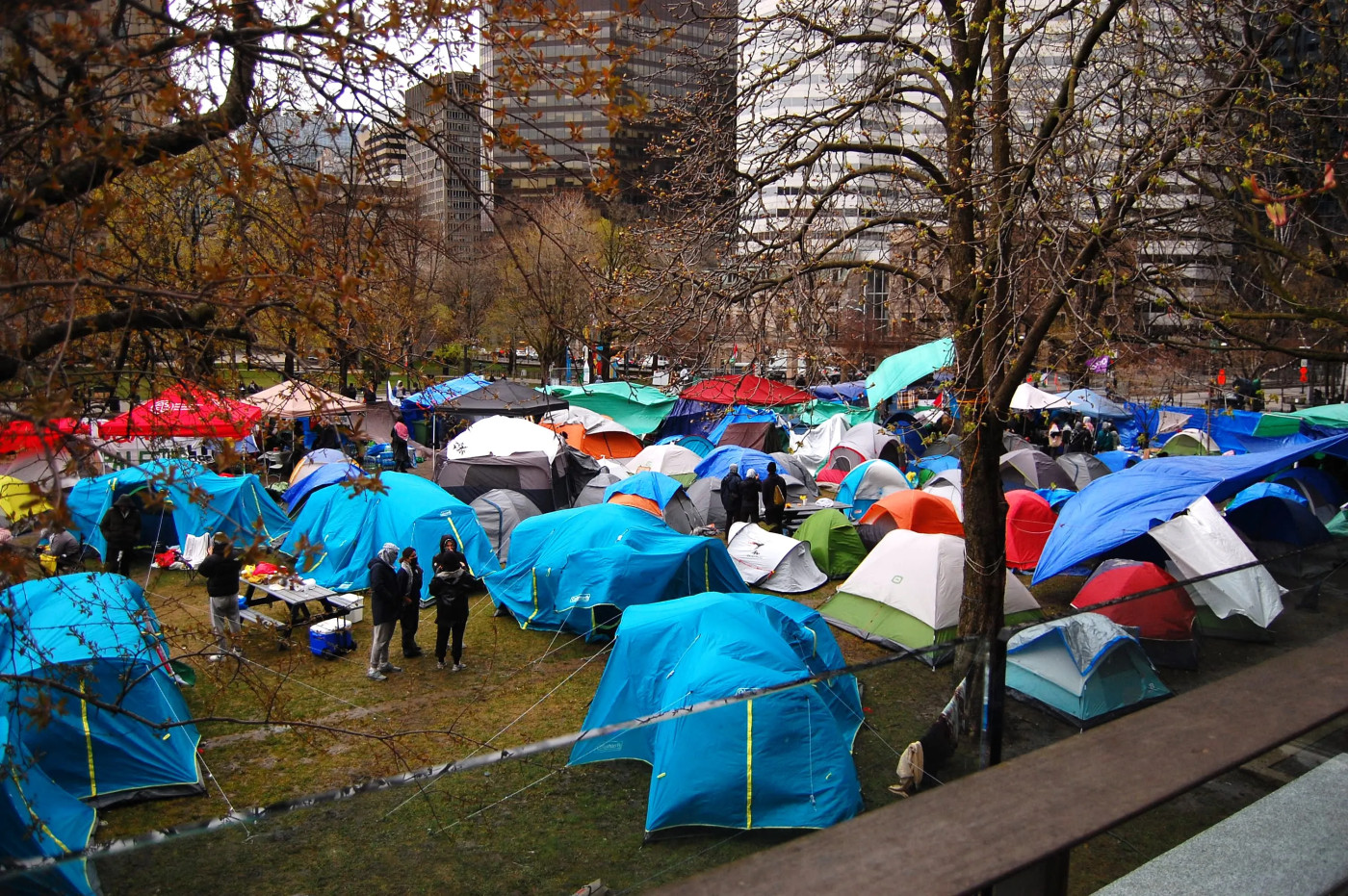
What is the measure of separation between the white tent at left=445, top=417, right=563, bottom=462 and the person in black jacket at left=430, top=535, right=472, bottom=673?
6146 millimetres

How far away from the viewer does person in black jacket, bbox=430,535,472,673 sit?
31.3ft

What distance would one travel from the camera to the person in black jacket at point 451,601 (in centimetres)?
953

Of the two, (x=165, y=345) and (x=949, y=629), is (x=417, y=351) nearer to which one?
(x=165, y=345)

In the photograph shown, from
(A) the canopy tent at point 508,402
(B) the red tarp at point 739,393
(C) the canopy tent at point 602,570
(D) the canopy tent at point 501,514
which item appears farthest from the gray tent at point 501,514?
(A) the canopy tent at point 508,402

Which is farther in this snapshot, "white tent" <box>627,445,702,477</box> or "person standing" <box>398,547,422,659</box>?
"white tent" <box>627,445,702,477</box>

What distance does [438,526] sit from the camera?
12.2 meters

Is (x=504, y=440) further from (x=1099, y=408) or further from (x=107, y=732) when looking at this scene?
(x=1099, y=408)

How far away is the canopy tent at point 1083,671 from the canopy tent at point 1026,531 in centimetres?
803

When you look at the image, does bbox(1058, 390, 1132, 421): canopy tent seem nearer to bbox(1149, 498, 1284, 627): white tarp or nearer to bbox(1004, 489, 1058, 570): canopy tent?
bbox(1004, 489, 1058, 570): canopy tent

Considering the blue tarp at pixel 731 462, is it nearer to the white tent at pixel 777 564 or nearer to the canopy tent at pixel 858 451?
the canopy tent at pixel 858 451

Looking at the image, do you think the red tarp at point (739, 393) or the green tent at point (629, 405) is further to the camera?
the green tent at point (629, 405)

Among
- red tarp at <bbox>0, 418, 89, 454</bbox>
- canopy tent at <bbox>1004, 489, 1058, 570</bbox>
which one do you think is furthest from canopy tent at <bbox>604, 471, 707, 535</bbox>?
red tarp at <bbox>0, 418, 89, 454</bbox>

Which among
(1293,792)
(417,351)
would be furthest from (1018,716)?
(417,351)

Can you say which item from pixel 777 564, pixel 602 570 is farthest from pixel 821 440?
pixel 602 570
